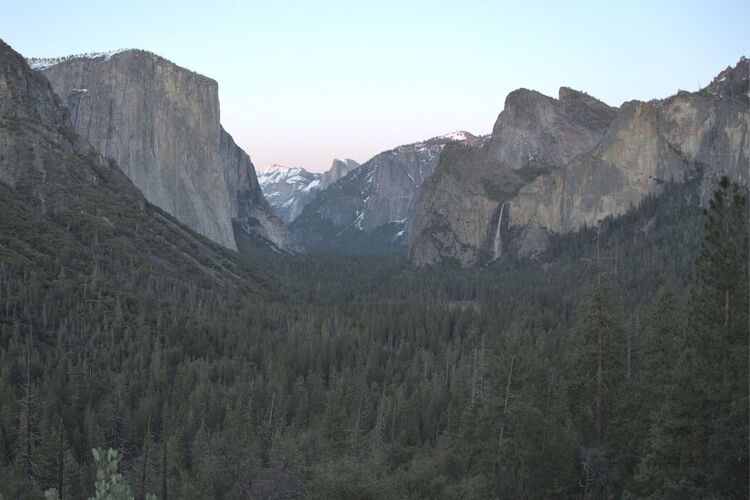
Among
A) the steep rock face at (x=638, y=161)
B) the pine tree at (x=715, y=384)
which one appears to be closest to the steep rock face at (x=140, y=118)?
the steep rock face at (x=638, y=161)

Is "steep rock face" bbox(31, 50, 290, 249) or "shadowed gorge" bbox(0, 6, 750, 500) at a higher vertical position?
"steep rock face" bbox(31, 50, 290, 249)

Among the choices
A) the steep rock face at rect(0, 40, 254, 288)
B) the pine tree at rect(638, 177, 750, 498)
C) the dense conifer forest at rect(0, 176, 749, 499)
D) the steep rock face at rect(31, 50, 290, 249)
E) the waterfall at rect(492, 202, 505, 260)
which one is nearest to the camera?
the pine tree at rect(638, 177, 750, 498)

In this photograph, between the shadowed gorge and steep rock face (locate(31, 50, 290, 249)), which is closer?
the shadowed gorge

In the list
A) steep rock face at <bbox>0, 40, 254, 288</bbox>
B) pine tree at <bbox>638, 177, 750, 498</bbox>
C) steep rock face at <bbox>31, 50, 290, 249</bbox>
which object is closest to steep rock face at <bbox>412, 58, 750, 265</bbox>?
steep rock face at <bbox>0, 40, 254, 288</bbox>

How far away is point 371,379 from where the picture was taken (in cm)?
8000

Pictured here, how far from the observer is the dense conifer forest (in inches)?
897

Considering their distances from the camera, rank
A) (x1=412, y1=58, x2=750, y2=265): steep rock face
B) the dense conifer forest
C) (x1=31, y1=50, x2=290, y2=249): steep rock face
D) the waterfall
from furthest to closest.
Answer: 1. the waterfall
2. (x1=31, y1=50, x2=290, y2=249): steep rock face
3. (x1=412, y1=58, x2=750, y2=265): steep rock face
4. the dense conifer forest

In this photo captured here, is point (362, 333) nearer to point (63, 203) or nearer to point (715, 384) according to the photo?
point (63, 203)

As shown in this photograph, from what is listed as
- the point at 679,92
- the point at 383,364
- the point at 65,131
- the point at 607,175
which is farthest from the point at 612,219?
the point at 65,131

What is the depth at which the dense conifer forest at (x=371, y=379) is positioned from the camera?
Answer: 22781 mm

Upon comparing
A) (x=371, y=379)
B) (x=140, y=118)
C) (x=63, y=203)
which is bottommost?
(x=371, y=379)

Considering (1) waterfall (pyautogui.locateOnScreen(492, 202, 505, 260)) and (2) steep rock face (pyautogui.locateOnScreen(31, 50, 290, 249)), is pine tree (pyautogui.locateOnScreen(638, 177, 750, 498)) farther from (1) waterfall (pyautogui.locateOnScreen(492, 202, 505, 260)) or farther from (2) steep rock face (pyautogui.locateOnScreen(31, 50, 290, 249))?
(1) waterfall (pyautogui.locateOnScreen(492, 202, 505, 260))

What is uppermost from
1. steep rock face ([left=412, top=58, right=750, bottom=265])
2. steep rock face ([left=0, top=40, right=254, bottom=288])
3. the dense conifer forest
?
steep rock face ([left=412, top=58, right=750, bottom=265])

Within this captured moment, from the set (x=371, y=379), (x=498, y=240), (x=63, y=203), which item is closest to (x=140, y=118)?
(x=63, y=203)
